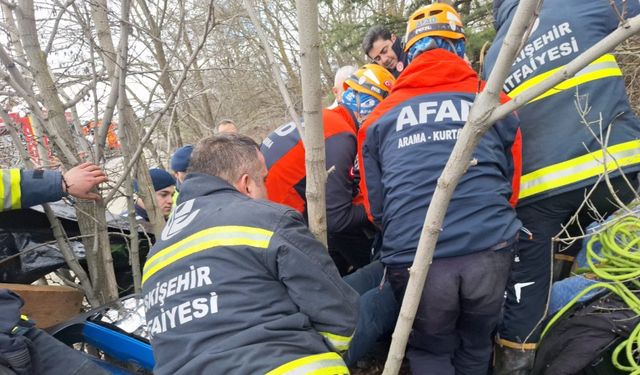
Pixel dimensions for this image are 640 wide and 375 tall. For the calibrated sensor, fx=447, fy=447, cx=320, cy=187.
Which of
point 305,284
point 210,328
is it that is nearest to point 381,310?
point 305,284

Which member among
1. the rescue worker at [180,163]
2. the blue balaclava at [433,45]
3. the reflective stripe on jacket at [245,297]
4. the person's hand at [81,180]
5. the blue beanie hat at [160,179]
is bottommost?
the reflective stripe on jacket at [245,297]

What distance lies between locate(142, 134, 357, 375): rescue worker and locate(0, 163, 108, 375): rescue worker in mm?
561

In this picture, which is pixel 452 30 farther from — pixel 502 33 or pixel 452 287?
pixel 452 287

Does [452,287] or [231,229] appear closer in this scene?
[231,229]

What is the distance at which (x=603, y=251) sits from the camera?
2.32m

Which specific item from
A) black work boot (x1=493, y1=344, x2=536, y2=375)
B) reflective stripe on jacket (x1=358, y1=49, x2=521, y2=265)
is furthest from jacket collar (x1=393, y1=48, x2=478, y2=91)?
black work boot (x1=493, y1=344, x2=536, y2=375)

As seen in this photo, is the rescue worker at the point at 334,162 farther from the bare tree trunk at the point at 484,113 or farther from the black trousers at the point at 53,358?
the bare tree trunk at the point at 484,113

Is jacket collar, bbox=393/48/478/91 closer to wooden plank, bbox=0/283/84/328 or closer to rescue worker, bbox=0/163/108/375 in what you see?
rescue worker, bbox=0/163/108/375

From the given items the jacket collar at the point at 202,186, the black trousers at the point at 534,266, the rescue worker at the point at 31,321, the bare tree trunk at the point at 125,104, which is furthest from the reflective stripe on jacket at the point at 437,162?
the rescue worker at the point at 31,321

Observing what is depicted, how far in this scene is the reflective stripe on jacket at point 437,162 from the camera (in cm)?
196

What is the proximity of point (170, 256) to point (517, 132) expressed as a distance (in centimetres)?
169

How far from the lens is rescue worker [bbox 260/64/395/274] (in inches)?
106

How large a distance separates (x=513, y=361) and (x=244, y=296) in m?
1.70

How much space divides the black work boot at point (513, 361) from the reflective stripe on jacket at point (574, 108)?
83 centimetres
